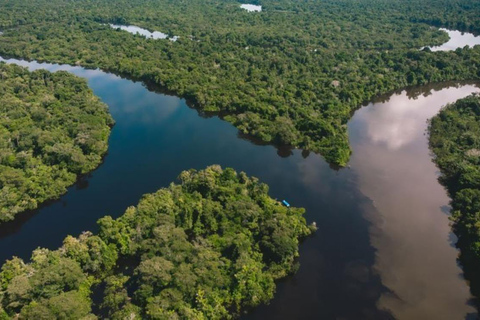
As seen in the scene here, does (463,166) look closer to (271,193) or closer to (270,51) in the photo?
(271,193)

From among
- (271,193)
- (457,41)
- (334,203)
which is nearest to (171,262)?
(271,193)

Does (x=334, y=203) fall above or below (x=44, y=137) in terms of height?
above

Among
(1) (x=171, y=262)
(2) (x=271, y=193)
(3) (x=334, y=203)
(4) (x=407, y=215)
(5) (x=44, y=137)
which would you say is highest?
(4) (x=407, y=215)

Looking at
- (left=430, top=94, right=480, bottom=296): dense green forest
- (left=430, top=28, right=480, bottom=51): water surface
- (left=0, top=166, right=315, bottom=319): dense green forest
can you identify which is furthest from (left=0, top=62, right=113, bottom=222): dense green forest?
(left=430, top=28, right=480, bottom=51): water surface

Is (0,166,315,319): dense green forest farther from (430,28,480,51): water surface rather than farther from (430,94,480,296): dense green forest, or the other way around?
(430,28,480,51): water surface

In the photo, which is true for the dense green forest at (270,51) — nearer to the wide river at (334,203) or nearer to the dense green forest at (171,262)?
the wide river at (334,203)

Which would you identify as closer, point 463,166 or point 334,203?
point 334,203

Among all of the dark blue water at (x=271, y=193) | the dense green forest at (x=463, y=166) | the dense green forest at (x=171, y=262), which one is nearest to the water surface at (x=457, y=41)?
the dense green forest at (x=463, y=166)
